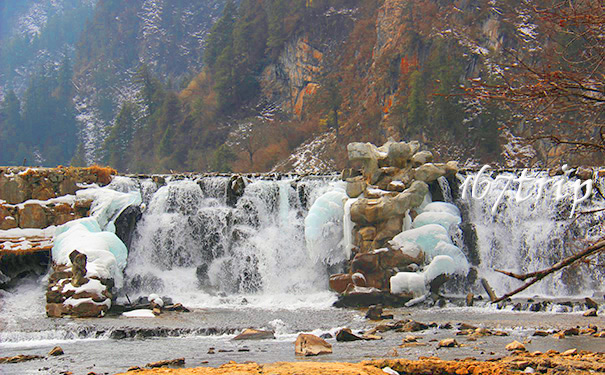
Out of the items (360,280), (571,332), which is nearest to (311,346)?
(571,332)

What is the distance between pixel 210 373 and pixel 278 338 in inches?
234

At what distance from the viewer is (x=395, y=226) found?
20.6 m

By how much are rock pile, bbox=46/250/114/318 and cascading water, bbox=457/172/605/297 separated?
1297 centimetres

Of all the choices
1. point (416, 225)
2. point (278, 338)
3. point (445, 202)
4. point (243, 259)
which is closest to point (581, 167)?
point (445, 202)

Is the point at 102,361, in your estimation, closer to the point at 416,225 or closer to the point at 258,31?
the point at 416,225

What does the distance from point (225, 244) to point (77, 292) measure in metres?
6.67

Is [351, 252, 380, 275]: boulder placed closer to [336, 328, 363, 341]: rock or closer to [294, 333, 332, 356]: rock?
[336, 328, 363, 341]: rock

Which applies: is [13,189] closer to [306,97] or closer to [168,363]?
[168,363]

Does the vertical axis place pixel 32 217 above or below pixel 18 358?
above

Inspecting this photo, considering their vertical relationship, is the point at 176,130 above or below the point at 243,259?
above

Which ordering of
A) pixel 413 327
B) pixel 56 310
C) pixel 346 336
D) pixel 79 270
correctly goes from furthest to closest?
pixel 79 270 → pixel 56 310 → pixel 413 327 → pixel 346 336

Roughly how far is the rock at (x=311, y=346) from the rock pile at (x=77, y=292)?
815 centimetres

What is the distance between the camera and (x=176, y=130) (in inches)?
2539

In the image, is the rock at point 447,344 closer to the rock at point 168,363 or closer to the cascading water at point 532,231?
the rock at point 168,363
